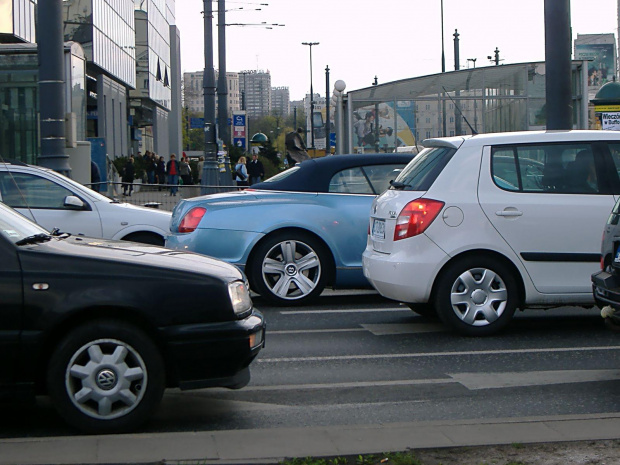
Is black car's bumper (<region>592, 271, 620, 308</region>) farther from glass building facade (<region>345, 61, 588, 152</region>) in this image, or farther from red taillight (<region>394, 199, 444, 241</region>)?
glass building facade (<region>345, 61, 588, 152</region>)

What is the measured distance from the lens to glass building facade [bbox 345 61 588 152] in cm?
2464

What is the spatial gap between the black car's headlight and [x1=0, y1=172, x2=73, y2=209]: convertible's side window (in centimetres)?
639

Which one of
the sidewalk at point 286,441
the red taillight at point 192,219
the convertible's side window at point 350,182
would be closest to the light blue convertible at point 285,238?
the red taillight at point 192,219

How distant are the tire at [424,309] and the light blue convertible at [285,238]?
94 cm

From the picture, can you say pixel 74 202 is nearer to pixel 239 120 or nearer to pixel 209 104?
pixel 209 104

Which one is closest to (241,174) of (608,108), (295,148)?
(295,148)

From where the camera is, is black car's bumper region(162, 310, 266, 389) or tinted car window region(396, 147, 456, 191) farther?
tinted car window region(396, 147, 456, 191)

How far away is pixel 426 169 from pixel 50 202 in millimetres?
5328

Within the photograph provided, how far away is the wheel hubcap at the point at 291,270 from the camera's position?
31.6 ft

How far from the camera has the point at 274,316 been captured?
9273 millimetres

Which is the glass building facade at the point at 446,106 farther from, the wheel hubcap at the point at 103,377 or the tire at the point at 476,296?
the wheel hubcap at the point at 103,377

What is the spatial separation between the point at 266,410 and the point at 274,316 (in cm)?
352

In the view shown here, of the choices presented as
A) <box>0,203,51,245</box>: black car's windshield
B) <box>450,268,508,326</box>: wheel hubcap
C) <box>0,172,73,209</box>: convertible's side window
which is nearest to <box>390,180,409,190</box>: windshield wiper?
<box>450,268,508,326</box>: wheel hubcap

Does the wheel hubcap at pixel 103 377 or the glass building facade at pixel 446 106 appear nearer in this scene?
the wheel hubcap at pixel 103 377
